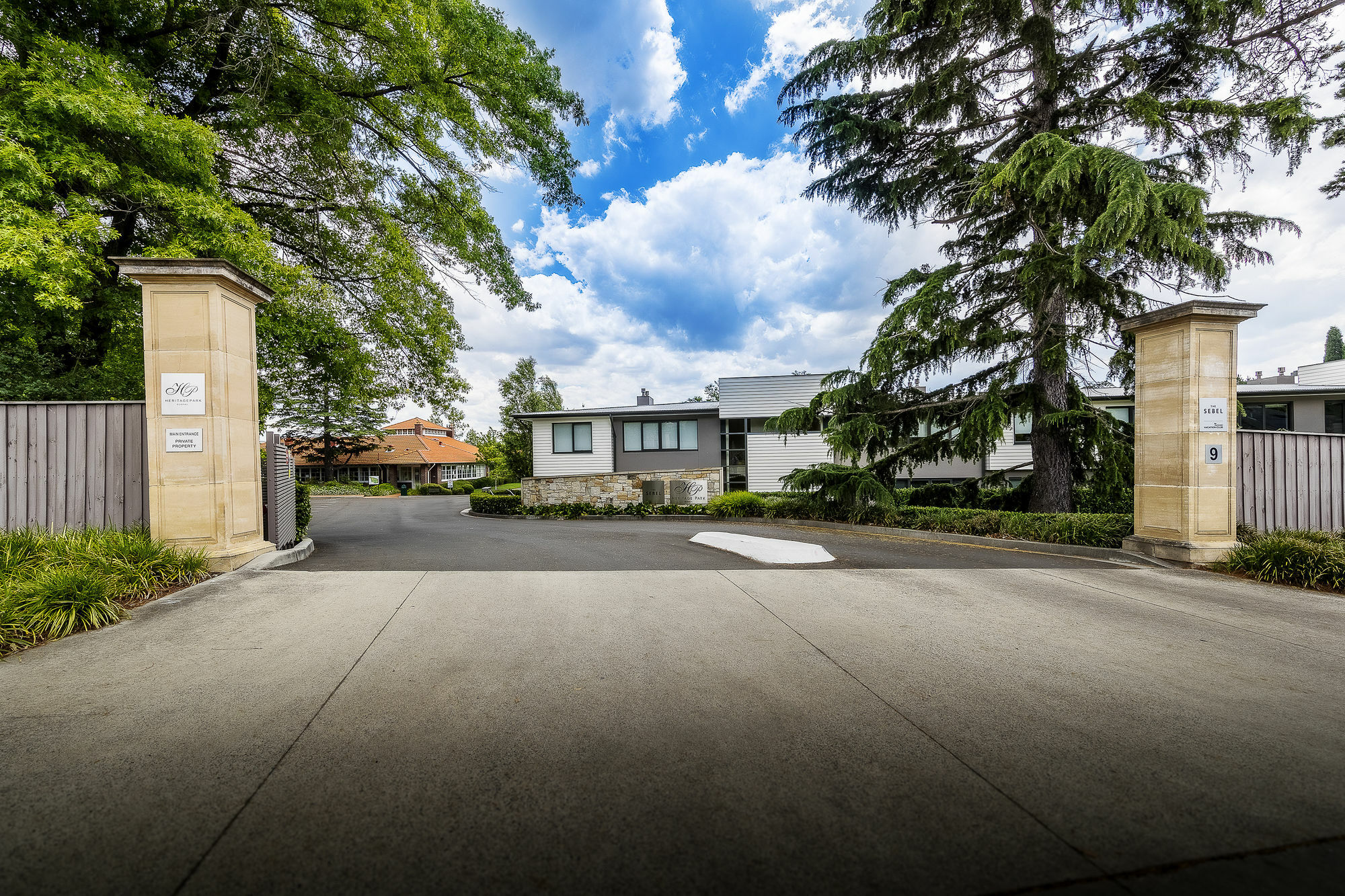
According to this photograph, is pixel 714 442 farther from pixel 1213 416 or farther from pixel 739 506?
pixel 1213 416

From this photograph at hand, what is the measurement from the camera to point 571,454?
21.2 metres

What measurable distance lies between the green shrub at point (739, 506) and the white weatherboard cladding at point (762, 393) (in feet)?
19.8

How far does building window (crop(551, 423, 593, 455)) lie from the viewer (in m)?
21.2

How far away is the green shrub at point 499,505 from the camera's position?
19422 mm

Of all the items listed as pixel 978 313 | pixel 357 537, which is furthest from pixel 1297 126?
pixel 357 537

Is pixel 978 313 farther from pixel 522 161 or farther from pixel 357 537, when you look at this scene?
pixel 357 537

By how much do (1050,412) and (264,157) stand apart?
1636cm

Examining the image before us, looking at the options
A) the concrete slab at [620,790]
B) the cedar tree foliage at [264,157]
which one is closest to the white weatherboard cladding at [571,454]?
the cedar tree foliage at [264,157]

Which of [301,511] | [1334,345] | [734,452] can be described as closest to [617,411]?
[734,452]

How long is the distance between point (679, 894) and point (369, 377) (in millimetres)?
11819

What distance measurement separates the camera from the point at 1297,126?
8.33 meters

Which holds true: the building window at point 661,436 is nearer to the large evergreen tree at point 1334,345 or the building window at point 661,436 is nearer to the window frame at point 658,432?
the window frame at point 658,432

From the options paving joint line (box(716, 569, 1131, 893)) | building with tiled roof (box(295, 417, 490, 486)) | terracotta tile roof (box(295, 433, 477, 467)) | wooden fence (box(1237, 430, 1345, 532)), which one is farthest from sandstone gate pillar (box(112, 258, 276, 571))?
building with tiled roof (box(295, 417, 490, 486))

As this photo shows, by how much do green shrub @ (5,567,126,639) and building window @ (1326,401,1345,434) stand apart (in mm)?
31473
